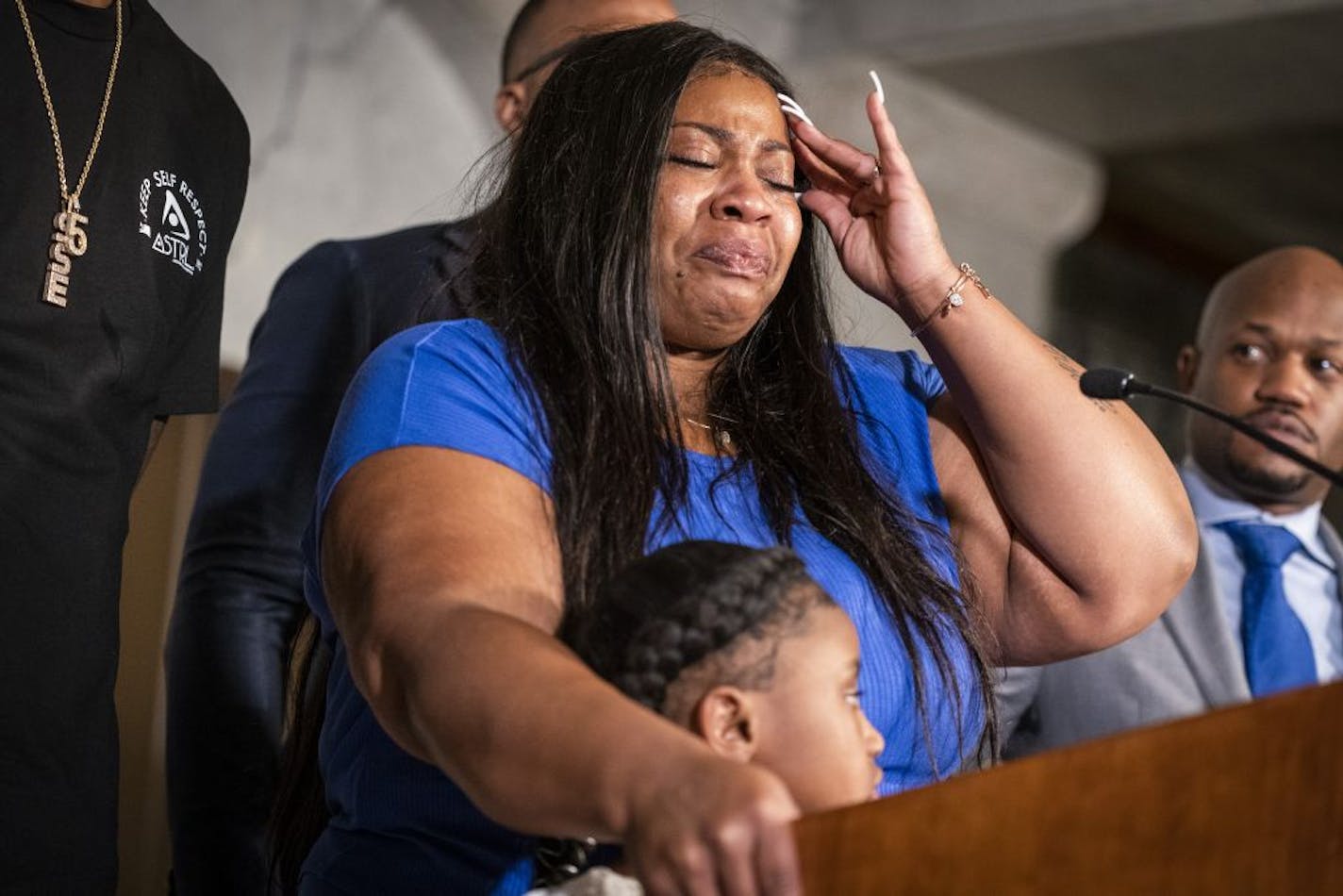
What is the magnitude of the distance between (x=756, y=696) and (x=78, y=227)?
0.93 meters

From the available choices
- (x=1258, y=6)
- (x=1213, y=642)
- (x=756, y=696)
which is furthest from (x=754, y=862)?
(x=1258, y=6)

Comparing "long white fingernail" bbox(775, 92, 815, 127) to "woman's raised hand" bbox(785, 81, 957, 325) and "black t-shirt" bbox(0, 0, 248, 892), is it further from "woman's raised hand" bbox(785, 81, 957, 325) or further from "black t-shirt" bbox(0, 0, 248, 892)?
"black t-shirt" bbox(0, 0, 248, 892)

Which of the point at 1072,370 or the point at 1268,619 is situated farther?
the point at 1268,619

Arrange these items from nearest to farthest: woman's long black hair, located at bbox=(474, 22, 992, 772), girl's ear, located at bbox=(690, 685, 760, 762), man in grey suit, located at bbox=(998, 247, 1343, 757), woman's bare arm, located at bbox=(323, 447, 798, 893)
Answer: woman's bare arm, located at bbox=(323, 447, 798, 893)
girl's ear, located at bbox=(690, 685, 760, 762)
woman's long black hair, located at bbox=(474, 22, 992, 772)
man in grey suit, located at bbox=(998, 247, 1343, 757)

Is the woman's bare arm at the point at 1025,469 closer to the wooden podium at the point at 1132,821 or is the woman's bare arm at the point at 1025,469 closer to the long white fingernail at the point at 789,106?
the long white fingernail at the point at 789,106

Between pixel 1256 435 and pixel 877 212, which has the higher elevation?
pixel 877 212

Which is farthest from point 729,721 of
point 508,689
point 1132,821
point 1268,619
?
point 1268,619

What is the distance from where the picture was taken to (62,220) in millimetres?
1907

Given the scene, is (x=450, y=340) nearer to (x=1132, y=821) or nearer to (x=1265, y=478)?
(x=1132, y=821)

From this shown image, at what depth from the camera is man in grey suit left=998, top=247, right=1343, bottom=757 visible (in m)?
2.81

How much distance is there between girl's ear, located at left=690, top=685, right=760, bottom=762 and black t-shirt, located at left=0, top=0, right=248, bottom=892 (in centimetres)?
81

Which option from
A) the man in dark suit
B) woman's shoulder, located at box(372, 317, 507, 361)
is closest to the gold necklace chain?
the man in dark suit

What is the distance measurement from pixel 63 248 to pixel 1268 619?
1.91 meters

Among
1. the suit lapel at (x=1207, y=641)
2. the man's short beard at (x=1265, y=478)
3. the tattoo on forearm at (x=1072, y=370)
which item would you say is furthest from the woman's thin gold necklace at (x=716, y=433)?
the man's short beard at (x=1265, y=478)
